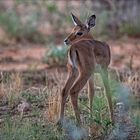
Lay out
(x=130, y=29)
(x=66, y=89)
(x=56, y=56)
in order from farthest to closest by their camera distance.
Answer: (x=130, y=29) < (x=56, y=56) < (x=66, y=89)

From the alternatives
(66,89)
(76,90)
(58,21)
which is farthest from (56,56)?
(76,90)

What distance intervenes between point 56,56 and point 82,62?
468cm

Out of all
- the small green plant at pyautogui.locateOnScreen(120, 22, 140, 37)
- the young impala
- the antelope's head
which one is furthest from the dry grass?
the small green plant at pyautogui.locateOnScreen(120, 22, 140, 37)

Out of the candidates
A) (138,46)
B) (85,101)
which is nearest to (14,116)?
(85,101)

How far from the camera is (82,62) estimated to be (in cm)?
720

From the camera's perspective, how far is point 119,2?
16.0m

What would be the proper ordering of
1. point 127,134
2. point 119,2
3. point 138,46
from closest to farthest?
point 127,134, point 138,46, point 119,2

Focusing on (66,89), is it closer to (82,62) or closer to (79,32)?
(82,62)

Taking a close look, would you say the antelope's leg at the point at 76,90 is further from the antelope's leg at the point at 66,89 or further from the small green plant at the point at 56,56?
the small green plant at the point at 56,56

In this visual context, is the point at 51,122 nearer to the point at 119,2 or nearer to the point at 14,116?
the point at 14,116

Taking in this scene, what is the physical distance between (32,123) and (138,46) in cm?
718

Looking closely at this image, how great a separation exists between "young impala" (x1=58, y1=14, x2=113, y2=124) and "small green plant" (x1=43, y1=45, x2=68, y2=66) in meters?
3.95

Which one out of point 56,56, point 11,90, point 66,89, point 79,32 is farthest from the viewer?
point 56,56

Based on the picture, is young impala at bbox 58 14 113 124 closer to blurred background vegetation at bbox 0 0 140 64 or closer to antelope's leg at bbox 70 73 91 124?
antelope's leg at bbox 70 73 91 124
